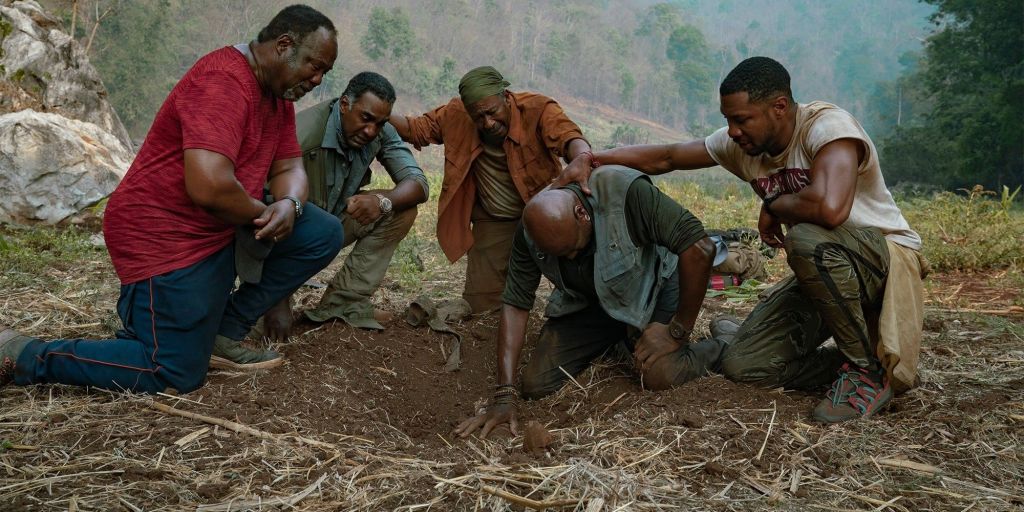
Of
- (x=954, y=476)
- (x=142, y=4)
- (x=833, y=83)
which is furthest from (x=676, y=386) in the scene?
(x=833, y=83)

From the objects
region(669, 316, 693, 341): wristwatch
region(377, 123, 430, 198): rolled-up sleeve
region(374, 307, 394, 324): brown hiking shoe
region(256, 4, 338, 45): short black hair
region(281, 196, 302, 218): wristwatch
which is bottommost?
region(374, 307, 394, 324): brown hiking shoe

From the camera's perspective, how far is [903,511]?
211 centimetres

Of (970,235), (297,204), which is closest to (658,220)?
(297,204)

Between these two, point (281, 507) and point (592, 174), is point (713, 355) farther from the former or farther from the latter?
point (281, 507)

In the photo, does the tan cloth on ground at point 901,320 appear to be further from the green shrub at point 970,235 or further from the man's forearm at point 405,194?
the green shrub at point 970,235

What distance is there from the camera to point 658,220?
3.01 m

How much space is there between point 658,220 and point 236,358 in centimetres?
181

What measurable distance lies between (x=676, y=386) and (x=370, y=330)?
5.42 feet

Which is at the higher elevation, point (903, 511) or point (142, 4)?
point (142, 4)

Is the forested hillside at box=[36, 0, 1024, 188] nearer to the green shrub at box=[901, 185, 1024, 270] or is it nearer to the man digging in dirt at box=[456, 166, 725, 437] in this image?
the man digging in dirt at box=[456, 166, 725, 437]

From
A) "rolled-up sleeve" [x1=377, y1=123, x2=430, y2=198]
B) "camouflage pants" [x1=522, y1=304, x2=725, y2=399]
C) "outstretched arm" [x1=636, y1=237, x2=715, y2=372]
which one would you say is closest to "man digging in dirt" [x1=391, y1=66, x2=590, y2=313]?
"rolled-up sleeve" [x1=377, y1=123, x2=430, y2=198]

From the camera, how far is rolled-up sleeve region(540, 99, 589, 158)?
4.10m

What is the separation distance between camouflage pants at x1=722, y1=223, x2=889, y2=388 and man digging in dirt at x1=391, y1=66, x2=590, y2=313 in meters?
1.30

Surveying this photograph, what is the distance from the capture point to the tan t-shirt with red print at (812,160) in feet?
9.21
